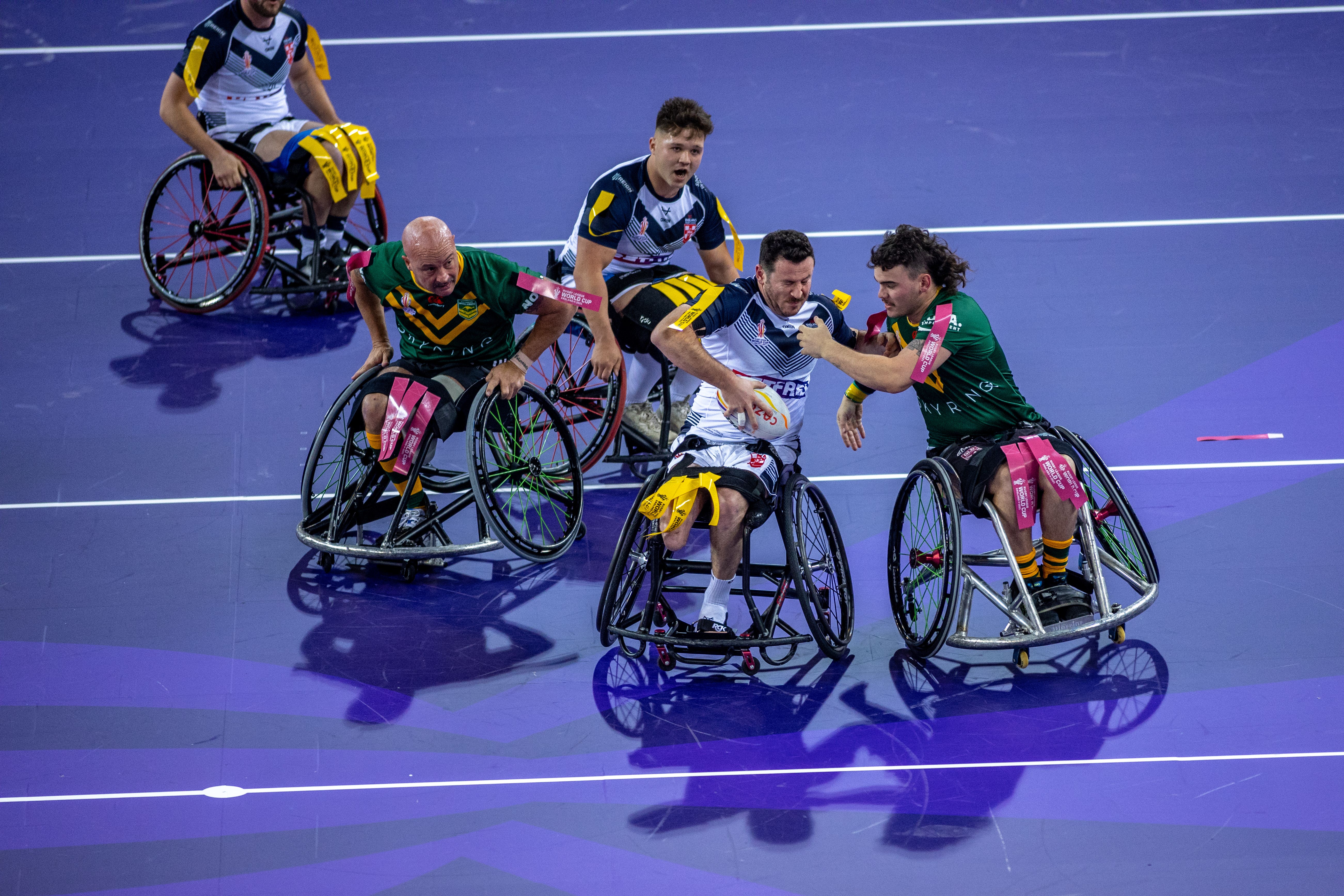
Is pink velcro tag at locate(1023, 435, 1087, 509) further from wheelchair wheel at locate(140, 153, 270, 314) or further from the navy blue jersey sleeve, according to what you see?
wheelchair wheel at locate(140, 153, 270, 314)

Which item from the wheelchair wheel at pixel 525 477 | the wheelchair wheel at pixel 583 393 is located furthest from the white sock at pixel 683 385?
the wheelchair wheel at pixel 525 477

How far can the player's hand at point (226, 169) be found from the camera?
655 centimetres

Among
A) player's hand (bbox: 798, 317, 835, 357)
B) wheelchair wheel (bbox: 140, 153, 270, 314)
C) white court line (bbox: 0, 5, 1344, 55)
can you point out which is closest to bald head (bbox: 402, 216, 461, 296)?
player's hand (bbox: 798, 317, 835, 357)

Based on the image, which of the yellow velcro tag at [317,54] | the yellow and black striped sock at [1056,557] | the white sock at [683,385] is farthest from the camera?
the yellow velcro tag at [317,54]

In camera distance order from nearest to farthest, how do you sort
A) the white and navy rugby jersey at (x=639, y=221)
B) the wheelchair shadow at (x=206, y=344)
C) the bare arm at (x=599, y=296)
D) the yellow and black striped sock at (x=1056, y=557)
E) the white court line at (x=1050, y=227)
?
the yellow and black striped sock at (x=1056, y=557) < the bare arm at (x=599, y=296) < the white and navy rugby jersey at (x=639, y=221) < the wheelchair shadow at (x=206, y=344) < the white court line at (x=1050, y=227)

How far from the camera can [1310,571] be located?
5.26 m

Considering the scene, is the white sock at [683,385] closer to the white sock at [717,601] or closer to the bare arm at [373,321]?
the bare arm at [373,321]

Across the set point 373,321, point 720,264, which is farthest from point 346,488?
point 720,264

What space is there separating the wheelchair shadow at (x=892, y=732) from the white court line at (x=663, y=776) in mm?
18

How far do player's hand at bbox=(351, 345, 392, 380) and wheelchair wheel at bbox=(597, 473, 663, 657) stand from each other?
1162 millimetres

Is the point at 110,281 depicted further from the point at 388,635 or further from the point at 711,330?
the point at 711,330

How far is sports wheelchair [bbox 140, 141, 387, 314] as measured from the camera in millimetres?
6711

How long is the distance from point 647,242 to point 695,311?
99 centimetres

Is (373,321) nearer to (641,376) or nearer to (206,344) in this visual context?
(641,376)
